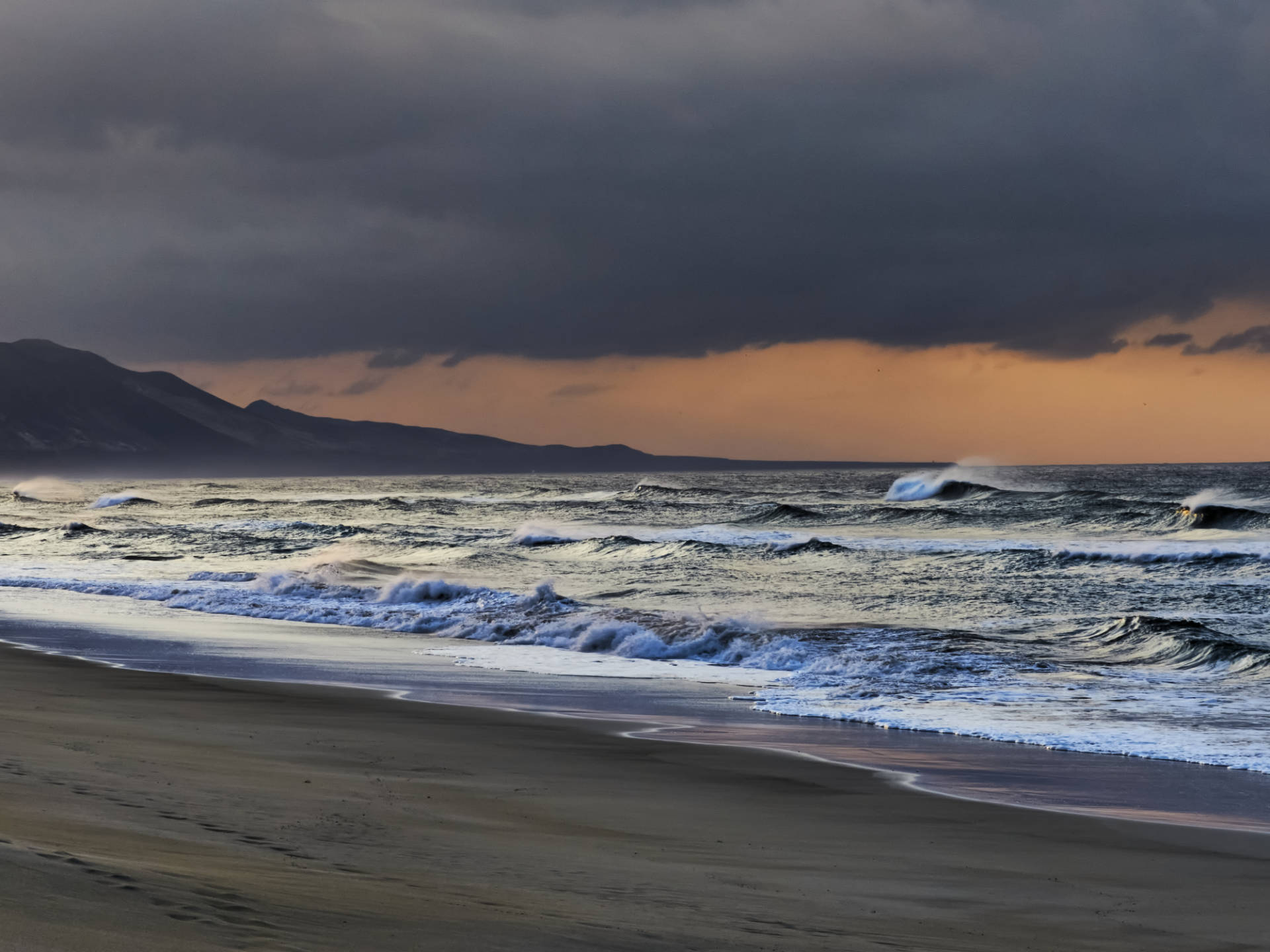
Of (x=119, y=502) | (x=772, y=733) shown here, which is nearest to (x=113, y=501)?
(x=119, y=502)

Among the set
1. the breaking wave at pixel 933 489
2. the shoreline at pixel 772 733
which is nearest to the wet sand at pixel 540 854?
the shoreline at pixel 772 733

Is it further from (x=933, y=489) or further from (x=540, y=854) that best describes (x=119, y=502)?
(x=540, y=854)

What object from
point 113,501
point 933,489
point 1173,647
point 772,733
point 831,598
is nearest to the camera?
point 772,733

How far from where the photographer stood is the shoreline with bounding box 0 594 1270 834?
7.80m

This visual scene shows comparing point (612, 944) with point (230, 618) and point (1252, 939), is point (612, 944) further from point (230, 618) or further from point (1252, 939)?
point (230, 618)

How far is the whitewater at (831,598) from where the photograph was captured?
12.1m

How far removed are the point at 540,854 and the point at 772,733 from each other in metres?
5.00

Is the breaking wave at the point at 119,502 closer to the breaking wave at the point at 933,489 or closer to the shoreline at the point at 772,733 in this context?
the breaking wave at the point at 933,489

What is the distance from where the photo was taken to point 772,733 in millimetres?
10469

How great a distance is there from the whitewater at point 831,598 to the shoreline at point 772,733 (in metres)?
0.49

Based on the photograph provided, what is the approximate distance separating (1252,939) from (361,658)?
41.0 ft

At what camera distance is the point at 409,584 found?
2406 cm

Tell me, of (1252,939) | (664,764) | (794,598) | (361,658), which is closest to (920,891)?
(1252,939)

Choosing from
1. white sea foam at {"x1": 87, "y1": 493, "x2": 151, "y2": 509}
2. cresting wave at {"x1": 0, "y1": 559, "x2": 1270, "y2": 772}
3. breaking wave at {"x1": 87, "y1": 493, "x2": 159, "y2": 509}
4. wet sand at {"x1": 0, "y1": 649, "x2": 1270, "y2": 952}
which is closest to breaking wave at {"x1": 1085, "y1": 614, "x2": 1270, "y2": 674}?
cresting wave at {"x1": 0, "y1": 559, "x2": 1270, "y2": 772}
